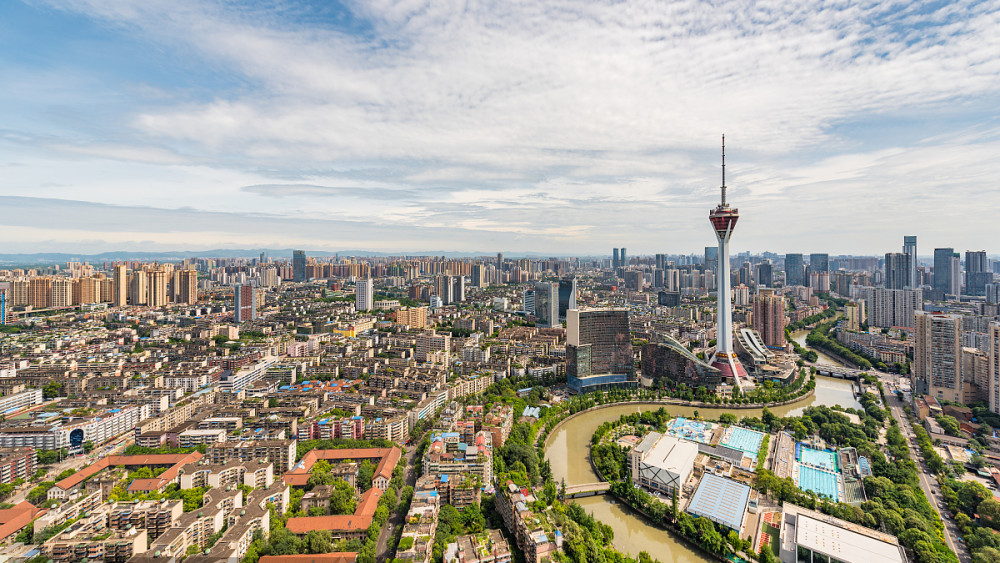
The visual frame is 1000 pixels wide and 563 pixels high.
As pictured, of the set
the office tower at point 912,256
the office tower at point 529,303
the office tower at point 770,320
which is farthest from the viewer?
the office tower at point 912,256

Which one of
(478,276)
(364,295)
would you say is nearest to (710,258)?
(478,276)

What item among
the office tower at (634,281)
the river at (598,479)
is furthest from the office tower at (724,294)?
the office tower at (634,281)

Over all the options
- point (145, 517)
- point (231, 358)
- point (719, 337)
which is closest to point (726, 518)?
point (145, 517)

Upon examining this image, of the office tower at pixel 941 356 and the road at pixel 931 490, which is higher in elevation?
the office tower at pixel 941 356

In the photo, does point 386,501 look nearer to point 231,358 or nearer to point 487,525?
point 487,525

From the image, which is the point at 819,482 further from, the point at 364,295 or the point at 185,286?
the point at 185,286

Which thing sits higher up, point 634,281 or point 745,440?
point 634,281

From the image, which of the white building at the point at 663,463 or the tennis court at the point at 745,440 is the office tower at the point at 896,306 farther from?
the white building at the point at 663,463
